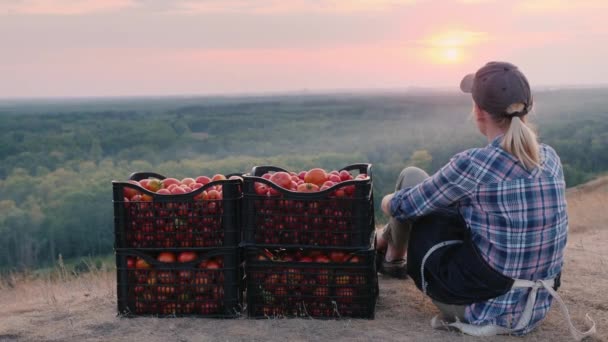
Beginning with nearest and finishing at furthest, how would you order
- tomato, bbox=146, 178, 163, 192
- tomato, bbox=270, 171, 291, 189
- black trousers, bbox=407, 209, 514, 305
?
black trousers, bbox=407, 209, 514, 305 < tomato, bbox=270, 171, 291, 189 < tomato, bbox=146, 178, 163, 192

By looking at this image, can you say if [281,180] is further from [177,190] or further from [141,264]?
[141,264]

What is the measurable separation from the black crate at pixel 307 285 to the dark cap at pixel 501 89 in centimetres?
122

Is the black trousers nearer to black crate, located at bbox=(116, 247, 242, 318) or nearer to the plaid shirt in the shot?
the plaid shirt

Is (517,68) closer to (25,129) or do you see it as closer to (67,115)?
(25,129)

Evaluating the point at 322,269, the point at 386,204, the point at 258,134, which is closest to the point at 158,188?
the point at 322,269

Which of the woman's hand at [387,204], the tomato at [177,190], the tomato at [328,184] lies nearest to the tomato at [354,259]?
the woman's hand at [387,204]

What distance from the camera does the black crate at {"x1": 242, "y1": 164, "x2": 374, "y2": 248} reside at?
4430 mm

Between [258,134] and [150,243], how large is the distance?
77650 millimetres

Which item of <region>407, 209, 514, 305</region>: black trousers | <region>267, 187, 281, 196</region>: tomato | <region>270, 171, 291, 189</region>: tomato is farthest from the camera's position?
<region>270, 171, 291, 189</region>: tomato

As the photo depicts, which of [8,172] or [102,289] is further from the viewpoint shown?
[8,172]

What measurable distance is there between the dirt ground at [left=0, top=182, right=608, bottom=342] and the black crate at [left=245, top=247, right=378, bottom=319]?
0.26 ft

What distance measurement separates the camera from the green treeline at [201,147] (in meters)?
51.9

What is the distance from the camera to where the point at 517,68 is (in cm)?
406

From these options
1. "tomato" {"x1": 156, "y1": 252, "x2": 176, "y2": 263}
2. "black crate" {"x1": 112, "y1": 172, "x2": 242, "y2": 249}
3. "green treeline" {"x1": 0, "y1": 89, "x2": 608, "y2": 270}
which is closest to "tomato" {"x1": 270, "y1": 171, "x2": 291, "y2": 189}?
"black crate" {"x1": 112, "y1": 172, "x2": 242, "y2": 249}
